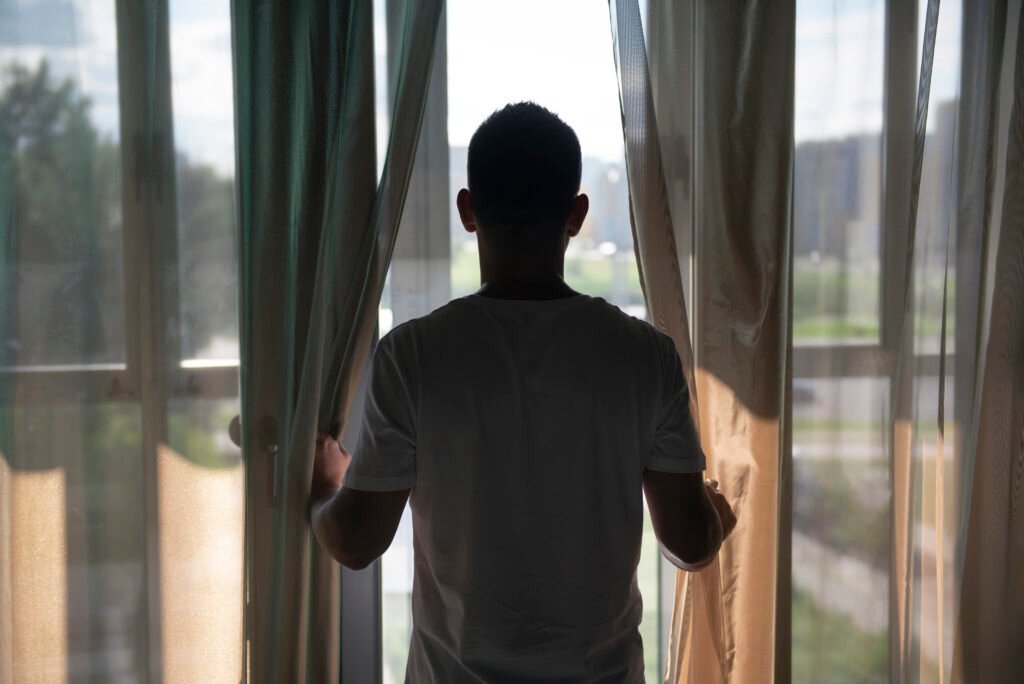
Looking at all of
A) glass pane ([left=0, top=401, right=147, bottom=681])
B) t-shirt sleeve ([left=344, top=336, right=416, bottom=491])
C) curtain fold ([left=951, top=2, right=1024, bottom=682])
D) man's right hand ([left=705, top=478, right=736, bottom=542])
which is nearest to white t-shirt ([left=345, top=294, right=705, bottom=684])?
t-shirt sleeve ([left=344, top=336, right=416, bottom=491])

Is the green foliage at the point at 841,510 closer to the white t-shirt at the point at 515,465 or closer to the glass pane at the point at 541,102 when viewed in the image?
the glass pane at the point at 541,102

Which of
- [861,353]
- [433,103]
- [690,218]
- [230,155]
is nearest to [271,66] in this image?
[230,155]

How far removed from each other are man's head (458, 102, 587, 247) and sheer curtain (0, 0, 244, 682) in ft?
1.82

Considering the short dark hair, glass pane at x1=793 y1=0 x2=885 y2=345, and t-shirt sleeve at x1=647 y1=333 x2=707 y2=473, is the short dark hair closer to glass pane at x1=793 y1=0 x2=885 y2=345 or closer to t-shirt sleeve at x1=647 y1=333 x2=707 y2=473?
t-shirt sleeve at x1=647 y1=333 x2=707 y2=473

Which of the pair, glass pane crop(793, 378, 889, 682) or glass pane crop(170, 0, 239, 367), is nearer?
glass pane crop(170, 0, 239, 367)

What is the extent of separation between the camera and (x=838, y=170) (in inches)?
63.2

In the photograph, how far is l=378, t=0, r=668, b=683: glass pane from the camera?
151cm

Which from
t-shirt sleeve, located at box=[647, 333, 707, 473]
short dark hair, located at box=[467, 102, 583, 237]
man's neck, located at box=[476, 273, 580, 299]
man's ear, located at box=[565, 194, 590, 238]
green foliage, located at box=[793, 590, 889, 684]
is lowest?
green foliage, located at box=[793, 590, 889, 684]

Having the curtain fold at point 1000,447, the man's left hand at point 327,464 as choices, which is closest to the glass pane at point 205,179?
the man's left hand at point 327,464

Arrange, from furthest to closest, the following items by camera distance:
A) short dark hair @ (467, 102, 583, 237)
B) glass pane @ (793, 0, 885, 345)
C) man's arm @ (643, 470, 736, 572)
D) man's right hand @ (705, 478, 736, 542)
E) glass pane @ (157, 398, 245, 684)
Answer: glass pane @ (793, 0, 885, 345) < glass pane @ (157, 398, 245, 684) < man's right hand @ (705, 478, 736, 542) < man's arm @ (643, 470, 736, 572) < short dark hair @ (467, 102, 583, 237)

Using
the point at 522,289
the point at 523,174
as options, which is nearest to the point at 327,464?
the point at 522,289

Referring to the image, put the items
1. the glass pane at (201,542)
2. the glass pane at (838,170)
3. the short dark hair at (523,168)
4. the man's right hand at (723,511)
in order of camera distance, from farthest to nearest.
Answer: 1. the glass pane at (838,170)
2. the glass pane at (201,542)
3. the man's right hand at (723,511)
4. the short dark hair at (523,168)

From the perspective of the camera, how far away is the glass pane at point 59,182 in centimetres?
136

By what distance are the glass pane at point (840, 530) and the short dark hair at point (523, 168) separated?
785 millimetres
